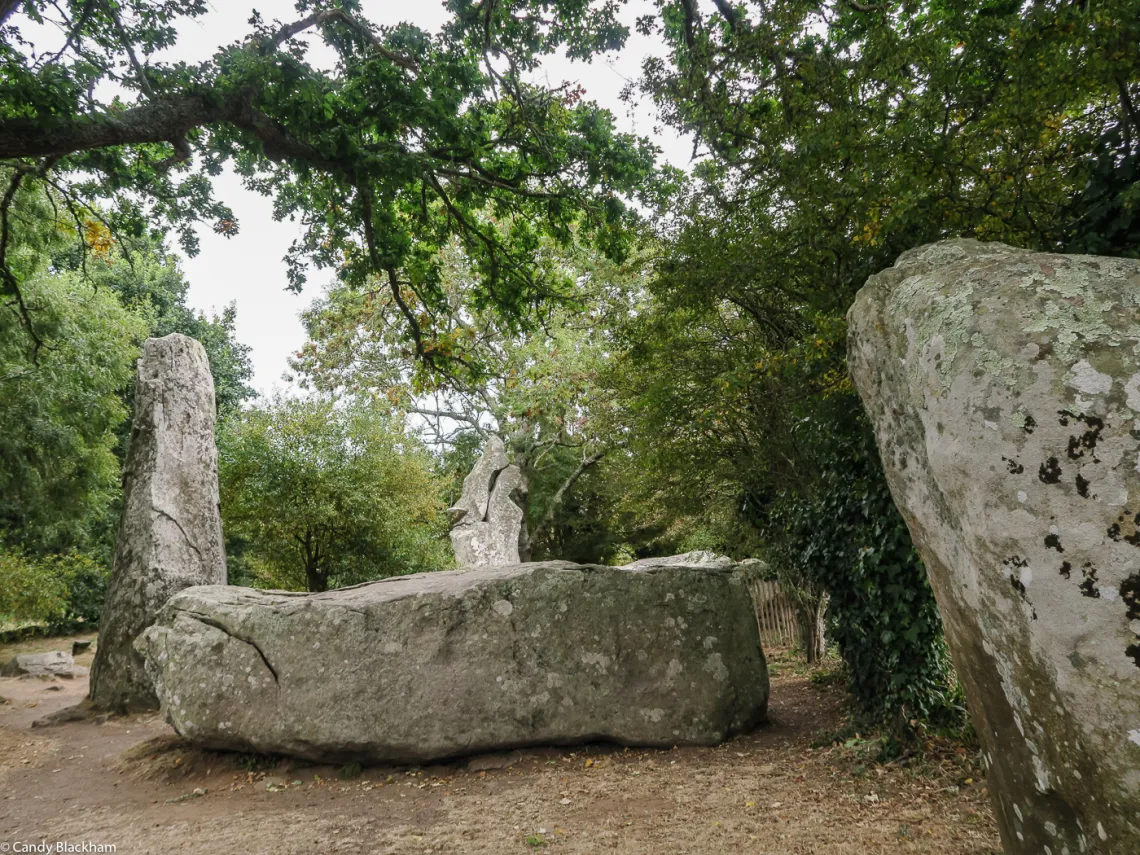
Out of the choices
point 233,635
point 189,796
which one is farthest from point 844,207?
point 189,796

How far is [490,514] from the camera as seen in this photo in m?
16.9

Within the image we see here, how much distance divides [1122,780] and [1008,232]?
3.29m

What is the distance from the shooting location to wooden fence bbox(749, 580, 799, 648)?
13.9m

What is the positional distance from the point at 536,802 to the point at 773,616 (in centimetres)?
1032

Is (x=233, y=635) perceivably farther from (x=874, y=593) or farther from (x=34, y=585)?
(x=34, y=585)

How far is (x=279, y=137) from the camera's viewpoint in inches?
251

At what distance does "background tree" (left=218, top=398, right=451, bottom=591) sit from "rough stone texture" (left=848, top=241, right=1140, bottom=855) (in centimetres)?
1191

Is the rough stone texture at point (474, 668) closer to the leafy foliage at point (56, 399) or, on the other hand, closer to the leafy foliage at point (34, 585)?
the leafy foliage at point (34, 585)

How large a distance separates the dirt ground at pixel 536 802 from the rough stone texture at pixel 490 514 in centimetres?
940

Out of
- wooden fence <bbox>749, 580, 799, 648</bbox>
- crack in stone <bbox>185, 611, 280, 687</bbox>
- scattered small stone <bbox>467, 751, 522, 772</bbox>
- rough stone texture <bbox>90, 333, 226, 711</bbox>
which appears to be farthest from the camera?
wooden fence <bbox>749, 580, 799, 648</bbox>

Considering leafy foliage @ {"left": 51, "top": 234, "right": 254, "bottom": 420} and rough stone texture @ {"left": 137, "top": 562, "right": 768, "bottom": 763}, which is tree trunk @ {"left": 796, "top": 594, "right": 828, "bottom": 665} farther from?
leafy foliage @ {"left": 51, "top": 234, "right": 254, "bottom": 420}

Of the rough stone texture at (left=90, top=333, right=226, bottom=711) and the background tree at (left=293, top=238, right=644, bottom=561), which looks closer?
the rough stone texture at (left=90, top=333, right=226, bottom=711)

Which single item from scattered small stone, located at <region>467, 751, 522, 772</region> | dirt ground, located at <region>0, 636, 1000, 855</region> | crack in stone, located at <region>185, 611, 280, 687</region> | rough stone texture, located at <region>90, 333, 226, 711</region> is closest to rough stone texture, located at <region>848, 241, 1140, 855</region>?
dirt ground, located at <region>0, 636, 1000, 855</region>

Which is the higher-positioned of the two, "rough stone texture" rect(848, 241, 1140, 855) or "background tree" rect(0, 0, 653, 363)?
"background tree" rect(0, 0, 653, 363)
